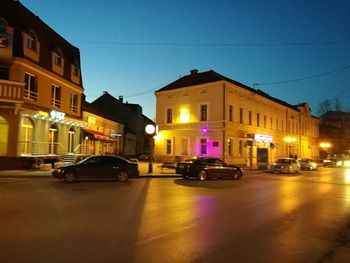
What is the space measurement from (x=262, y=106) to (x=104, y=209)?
128 ft

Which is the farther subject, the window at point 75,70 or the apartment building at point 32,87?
the window at point 75,70

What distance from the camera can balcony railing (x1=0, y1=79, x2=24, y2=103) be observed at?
22.5m

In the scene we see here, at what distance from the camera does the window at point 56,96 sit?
28.8 metres

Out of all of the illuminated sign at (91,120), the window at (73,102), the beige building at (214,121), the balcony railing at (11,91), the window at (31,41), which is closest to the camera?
the balcony railing at (11,91)

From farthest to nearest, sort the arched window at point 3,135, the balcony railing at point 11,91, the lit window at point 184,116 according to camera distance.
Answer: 1. the lit window at point 184,116
2. the arched window at point 3,135
3. the balcony railing at point 11,91

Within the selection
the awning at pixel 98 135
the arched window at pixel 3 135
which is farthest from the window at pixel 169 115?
the arched window at pixel 3 135

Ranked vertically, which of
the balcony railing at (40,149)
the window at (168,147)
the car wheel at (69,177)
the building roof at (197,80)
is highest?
the building roof at (197,80)

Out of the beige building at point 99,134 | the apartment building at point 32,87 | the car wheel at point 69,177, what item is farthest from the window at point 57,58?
the car wheel at point 69,177

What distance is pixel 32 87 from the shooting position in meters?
25.9

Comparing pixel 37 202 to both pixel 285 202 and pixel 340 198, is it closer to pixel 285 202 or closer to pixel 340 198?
pixel 285 202

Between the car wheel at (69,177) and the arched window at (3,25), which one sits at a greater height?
the arched window at (3,25)

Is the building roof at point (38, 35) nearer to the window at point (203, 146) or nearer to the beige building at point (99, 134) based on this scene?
the beige building at point (99, 134)

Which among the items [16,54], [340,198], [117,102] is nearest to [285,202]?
[340,198]

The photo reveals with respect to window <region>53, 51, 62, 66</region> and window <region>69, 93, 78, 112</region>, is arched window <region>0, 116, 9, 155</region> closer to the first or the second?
window <region>53, 51, 62, 66</region>
